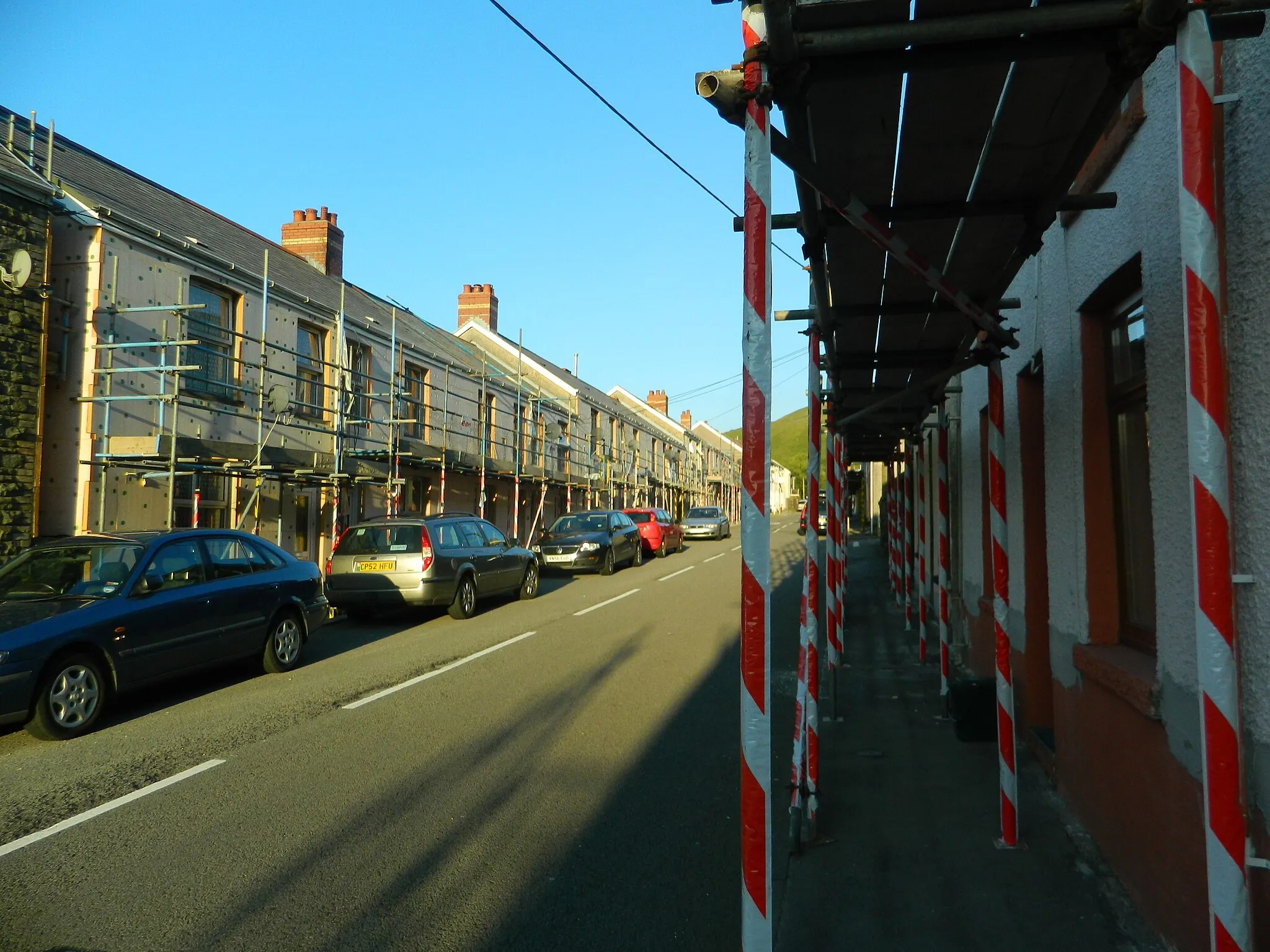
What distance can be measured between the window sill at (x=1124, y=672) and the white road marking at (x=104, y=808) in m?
5.30

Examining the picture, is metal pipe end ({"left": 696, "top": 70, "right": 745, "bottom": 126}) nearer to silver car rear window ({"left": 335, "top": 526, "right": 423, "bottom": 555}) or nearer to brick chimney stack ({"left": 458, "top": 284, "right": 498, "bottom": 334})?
silver car rear window ({"left": 335, "top": 526, "right": 423, "bottom": 555})

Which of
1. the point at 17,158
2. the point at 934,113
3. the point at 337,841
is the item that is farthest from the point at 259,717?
the point at 17,158

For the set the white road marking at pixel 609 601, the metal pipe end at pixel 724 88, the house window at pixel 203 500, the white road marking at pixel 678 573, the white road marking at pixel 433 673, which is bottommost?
the white road marking at pixel 433 673

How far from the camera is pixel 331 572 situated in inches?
528

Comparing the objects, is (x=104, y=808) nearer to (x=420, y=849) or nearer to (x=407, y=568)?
(x=420, y=849)

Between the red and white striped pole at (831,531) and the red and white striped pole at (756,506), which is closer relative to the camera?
the red and white striped pole at (756,506)

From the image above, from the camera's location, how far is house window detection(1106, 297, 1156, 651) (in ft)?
14.2

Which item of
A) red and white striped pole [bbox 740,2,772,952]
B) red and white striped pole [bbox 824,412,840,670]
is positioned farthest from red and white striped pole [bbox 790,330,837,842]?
red and white striped pole [bbox 740,2,772,952]

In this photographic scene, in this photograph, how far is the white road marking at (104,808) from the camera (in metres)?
4.69

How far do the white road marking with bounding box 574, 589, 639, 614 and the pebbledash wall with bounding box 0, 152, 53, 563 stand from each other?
7.55 metres

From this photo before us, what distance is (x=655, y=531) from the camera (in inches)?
1127

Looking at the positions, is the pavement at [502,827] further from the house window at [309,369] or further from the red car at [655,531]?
the red car at [655,531]

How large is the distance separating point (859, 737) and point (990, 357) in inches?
125

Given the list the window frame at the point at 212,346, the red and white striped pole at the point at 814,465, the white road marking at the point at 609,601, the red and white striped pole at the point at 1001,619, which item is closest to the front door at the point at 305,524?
the window frame at the point at 212,346
